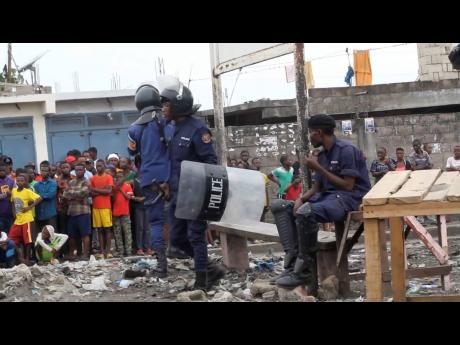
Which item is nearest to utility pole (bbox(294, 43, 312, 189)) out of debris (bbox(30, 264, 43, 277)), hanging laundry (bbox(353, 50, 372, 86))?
debris (bbox(30, 264, 43, 277))

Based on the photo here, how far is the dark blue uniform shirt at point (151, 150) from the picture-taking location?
7.87 metres

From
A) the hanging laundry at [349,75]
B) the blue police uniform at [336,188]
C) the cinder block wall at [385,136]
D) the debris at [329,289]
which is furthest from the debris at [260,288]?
the hanging laundry at [349,75]

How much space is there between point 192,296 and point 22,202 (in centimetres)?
560

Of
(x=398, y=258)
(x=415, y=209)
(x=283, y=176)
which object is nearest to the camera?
(x=415, y=209)

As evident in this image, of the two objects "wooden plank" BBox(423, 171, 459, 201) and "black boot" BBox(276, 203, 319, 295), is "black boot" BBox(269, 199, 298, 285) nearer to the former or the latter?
"black boot" BBox(276, 203, 319, 295)

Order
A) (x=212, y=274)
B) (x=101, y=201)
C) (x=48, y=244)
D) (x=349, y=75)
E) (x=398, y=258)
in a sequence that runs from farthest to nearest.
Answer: (x=349, y=75), (x=101, y=201), (x=48, y=244), (x=212, y=274), (x=398, y=258)

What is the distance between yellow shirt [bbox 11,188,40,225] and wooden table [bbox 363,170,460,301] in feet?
23.1

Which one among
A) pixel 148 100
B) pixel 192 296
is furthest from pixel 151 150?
pixel 192 296

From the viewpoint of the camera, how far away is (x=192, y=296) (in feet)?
21.5

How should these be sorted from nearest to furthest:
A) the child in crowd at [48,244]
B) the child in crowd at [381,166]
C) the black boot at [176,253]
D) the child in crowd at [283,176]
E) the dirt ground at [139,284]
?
the dirt ground at [139,284]
the black boot at [176,253]
the child in crowd at [48,244]
the child in crowd at [381,166]
the child in crowd at [283,176]

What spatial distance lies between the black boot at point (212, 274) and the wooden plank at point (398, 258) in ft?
7.04

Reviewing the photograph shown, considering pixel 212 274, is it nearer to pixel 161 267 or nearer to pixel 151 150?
pixel 161 267

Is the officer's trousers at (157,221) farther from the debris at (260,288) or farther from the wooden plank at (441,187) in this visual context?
the wooden plank at (441,187)
